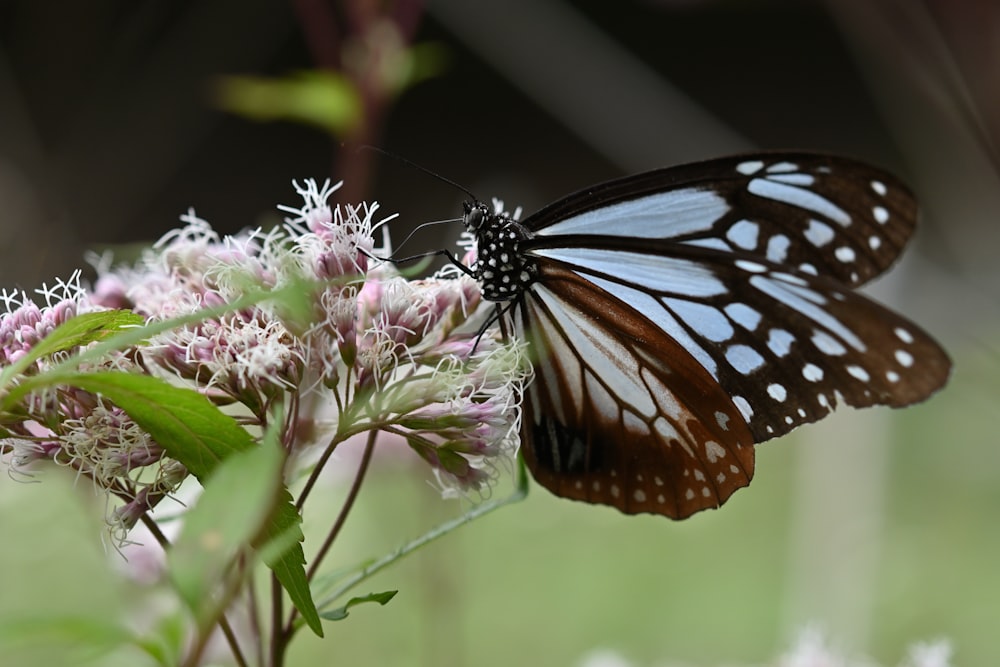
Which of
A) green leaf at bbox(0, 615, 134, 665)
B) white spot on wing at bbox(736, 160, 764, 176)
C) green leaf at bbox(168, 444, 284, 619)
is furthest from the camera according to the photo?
white spot on wing at bbox(736, 160, 764, 176)

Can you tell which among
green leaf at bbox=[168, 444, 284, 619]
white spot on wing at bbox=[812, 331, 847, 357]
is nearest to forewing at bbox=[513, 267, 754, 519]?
white spot on wing at bbox=[812, 331, 847, 357]

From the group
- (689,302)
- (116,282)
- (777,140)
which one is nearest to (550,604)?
(689,302)

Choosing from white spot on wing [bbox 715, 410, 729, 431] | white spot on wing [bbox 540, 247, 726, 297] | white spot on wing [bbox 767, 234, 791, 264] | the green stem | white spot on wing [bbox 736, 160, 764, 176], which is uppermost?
white spot on wing [bbox 736, 160, 764, 176]

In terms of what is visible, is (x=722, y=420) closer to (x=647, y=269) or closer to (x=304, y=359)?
(x=647, y=269)

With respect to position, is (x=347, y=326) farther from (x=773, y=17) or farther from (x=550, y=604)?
(x=773, y=17)

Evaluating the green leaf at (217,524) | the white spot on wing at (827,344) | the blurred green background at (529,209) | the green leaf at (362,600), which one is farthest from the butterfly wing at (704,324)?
the green leaf at (217,524)

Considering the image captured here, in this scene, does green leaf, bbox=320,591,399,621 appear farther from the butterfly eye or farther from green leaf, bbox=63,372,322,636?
the butterfly eye

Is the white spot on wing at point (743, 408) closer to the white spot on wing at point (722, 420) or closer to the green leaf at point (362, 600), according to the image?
the white spot on wing at point (722, 420)
